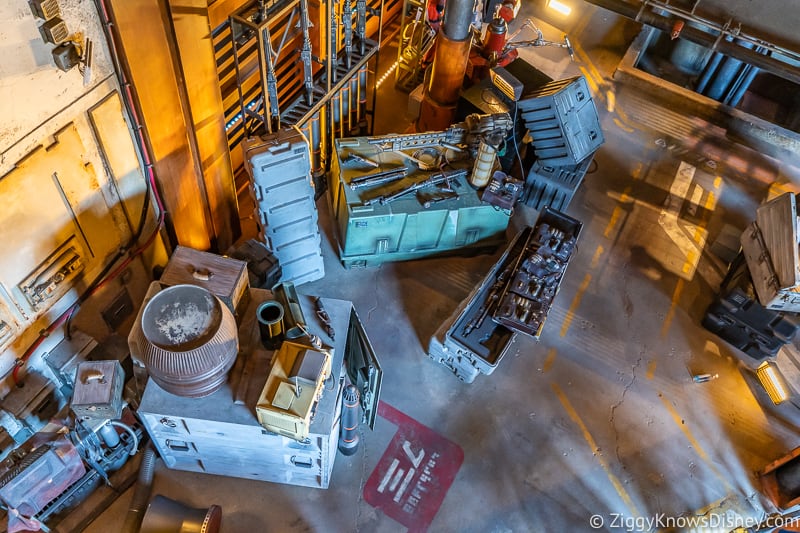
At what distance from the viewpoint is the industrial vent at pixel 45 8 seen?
473cm

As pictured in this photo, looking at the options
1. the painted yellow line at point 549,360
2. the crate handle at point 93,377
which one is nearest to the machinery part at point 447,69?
the painted yellow line at point 549,360

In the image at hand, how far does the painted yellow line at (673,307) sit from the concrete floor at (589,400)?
2 centimetres

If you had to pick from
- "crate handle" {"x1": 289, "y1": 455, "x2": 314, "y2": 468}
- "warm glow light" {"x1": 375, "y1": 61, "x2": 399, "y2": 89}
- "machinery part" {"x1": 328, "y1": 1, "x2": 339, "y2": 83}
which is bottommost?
"crate handle" {"x1": 289, "y1": 455, "x2": 314, "y2": 468}

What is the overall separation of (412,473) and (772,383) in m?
5.04

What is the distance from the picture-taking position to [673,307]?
29.3 ft

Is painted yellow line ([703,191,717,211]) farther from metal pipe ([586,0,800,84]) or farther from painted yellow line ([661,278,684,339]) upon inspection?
metal pipe ([586,0,800,84])

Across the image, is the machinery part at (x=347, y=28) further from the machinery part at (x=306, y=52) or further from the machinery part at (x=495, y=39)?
the machinery part at (x=495, y=39)

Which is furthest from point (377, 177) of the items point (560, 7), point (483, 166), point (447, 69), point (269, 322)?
point (560, 7)

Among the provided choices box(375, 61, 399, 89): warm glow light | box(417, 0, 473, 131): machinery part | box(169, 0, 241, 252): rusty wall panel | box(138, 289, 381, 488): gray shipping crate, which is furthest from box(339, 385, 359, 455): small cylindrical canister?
box(375, 61, 399, 89): warm glow light

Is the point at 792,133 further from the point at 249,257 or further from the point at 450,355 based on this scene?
the point at 249,257

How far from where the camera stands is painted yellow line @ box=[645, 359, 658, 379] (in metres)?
8.20

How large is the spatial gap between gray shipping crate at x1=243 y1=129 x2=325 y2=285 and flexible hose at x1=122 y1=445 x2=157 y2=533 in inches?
108

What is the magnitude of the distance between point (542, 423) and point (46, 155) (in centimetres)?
619

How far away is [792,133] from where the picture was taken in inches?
433
